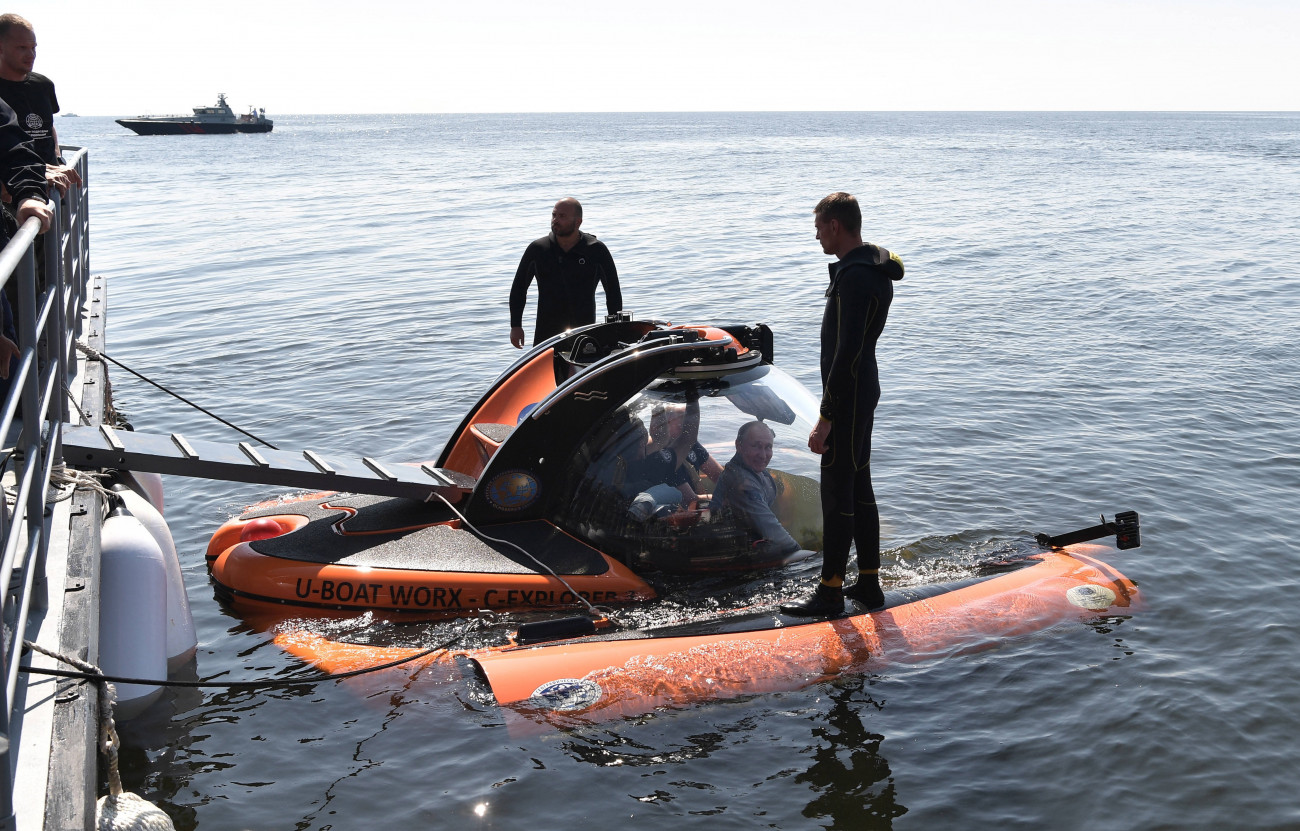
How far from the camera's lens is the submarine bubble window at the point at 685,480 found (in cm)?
607

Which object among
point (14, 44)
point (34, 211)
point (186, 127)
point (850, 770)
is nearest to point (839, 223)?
point (850, 770)

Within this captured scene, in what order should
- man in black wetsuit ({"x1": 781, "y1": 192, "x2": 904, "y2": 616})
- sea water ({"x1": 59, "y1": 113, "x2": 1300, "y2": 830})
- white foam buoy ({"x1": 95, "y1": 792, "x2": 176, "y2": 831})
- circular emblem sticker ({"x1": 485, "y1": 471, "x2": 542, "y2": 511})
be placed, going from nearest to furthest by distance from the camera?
1. white foam buoy ({"x1": 95, "y1": 792, "x2": 176, "y2": 831})
2. sea water ({"x1": 59, "y1": 113, "x2": 1300, "y2": 830})
3. man in black wetsuit ({"x1": 781, "y1": 192, "x2": 904, "y2": 616})
4. circular emblem sticker ({"x1": 485, "y1": 471, "x2": 542, "y2": 511})

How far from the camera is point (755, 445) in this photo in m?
6.11

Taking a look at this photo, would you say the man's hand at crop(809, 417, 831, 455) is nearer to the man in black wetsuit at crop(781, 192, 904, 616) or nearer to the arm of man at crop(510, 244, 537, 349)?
the man in black wetsuit at crop(781, 192, 904, 616)

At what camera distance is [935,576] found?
22.0 ft

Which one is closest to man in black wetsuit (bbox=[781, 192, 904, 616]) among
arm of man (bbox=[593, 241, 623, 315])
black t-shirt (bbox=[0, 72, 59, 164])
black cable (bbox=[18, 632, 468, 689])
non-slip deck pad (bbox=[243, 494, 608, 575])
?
non-slip deck pad (bbox=[243, 494, 608, 575])

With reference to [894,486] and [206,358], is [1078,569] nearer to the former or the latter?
[894,486]

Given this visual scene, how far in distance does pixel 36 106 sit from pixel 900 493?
263 inches

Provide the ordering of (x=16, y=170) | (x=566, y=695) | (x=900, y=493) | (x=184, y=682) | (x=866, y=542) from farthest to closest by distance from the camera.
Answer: (x=900, y=493)
(x=866, y=542)
(x=566, y=695)
(x=16, y=170)
(x=184, y=682)

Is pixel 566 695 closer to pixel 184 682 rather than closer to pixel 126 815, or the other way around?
pixel 184 682

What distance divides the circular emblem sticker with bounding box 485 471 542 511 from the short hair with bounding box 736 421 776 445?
1203mm

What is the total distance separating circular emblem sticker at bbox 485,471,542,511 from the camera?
20.4 feet

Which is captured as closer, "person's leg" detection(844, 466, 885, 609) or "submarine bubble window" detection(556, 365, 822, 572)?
"person's leg" detection(844, 466, 885, 609)

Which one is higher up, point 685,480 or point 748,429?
point 748,429
